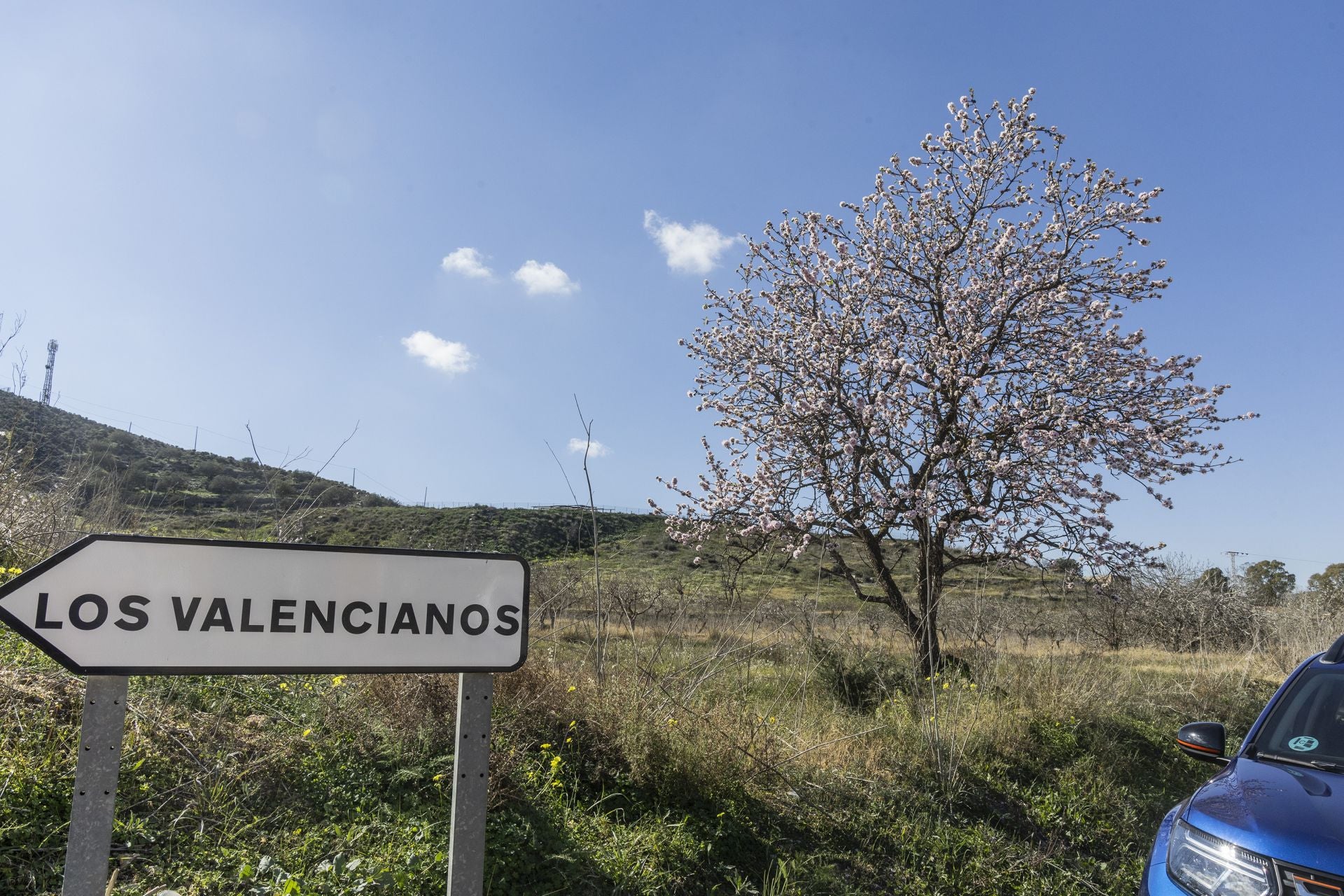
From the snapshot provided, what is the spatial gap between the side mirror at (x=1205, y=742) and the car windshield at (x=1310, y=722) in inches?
5.6

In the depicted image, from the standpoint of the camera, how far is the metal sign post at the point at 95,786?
1.87m

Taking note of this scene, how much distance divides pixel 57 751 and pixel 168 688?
81 centimetres

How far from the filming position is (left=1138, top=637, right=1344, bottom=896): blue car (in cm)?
267

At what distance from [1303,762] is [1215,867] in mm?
909

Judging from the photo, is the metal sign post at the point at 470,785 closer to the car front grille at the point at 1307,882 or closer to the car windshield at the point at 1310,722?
the car front grille at the point at 1307,882

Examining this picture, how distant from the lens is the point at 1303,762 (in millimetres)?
3404

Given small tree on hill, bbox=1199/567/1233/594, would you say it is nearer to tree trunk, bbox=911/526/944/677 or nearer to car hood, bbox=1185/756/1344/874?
tree trunk, bbox=911/526/944/677

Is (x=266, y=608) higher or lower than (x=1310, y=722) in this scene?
higher

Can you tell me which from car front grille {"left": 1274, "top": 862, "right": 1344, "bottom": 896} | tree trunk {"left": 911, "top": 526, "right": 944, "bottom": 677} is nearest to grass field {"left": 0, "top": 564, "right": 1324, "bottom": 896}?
tree trunk {"left": 911, "top": 526, "right": 944, "bottom": 677}

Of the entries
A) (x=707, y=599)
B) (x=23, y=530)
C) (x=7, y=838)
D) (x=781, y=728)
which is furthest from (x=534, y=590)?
(x=7, y=838)

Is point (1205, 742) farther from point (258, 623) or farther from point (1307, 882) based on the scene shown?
point (258, 623)

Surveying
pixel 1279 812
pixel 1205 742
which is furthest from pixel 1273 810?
pixel 1205 742

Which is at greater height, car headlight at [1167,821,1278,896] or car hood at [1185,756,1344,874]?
car hood at [1185,756,1344,874]

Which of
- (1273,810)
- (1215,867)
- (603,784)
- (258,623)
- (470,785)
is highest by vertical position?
(258,623)
